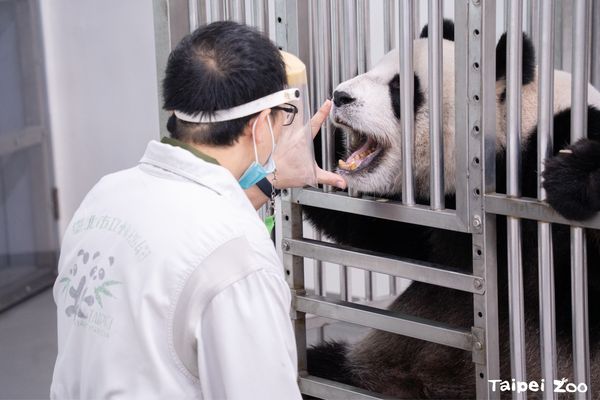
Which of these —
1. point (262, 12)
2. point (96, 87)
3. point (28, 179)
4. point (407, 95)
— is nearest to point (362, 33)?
point (407, 95)

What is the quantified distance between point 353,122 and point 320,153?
20 cm

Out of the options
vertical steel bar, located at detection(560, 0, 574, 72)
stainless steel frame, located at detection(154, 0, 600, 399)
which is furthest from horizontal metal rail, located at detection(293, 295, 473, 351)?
vertical steel bar, located at detection(560, 0, 574, 72)

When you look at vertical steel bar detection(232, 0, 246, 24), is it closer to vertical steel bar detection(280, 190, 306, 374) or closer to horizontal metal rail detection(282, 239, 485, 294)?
vertical steel bar detection(280, 190, 306, 374)

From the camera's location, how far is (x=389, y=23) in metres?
2.44

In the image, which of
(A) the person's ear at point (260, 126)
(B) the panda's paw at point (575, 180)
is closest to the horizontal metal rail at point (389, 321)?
(B) the panda's paw at point (575, 180)

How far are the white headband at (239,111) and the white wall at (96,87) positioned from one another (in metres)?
3.09

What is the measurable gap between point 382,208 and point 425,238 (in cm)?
39

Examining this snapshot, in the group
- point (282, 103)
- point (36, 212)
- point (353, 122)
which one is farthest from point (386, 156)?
point (36, 212)

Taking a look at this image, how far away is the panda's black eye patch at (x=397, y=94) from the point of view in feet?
7.41

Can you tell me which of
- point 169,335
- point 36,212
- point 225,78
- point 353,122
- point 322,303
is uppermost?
point 225,78

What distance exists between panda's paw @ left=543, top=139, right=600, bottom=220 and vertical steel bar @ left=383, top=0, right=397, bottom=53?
25.7 inches

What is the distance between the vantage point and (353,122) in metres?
2.23

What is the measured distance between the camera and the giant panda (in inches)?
82.7

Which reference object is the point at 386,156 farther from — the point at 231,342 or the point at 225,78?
the point at 231,342
